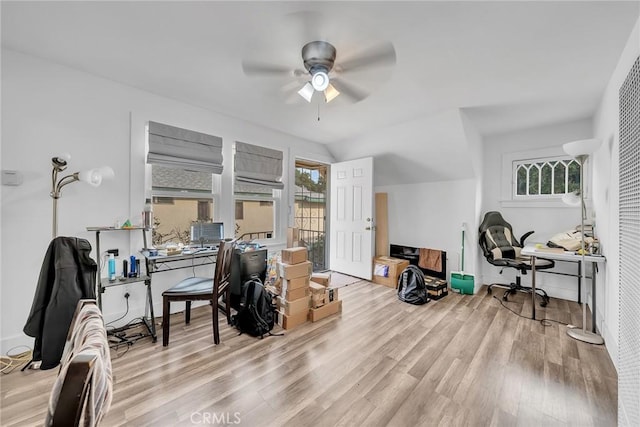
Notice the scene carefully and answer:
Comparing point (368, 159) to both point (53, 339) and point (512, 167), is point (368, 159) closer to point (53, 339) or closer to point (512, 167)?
point (512, 167)

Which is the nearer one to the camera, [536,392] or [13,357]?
[536,392]

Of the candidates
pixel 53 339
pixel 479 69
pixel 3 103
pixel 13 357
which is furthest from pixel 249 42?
pixel 13 357

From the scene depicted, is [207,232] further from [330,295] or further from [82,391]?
[82,391]

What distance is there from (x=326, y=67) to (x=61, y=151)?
250 centimetres

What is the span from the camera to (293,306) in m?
2.69

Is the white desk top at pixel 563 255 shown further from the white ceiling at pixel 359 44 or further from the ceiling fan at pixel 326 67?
the ceiling fan at pixel 326 67

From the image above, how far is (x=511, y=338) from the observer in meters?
2.47

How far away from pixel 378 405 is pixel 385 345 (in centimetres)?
75

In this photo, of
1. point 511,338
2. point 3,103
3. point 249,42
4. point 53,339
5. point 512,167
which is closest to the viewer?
point 53,339

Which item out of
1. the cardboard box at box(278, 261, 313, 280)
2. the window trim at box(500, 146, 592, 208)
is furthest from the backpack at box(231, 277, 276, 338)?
the window trim at box(500, 146, 592, 208)

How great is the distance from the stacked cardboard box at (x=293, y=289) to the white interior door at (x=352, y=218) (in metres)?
1.69

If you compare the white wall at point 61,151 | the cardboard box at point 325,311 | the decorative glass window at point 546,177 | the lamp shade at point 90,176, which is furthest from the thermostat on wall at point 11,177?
the decorative glass window at point 546,177

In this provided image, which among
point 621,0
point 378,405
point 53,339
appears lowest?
point 378,405

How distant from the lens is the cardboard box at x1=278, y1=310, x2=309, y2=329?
2.64m
